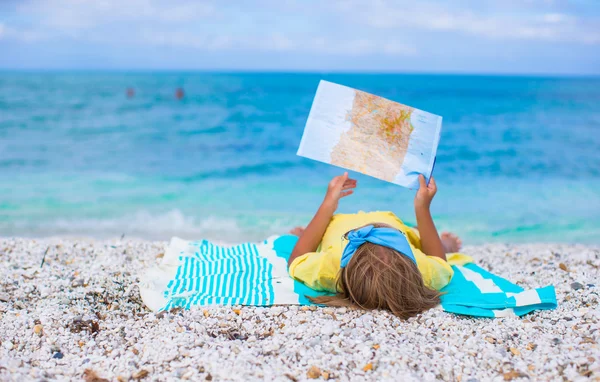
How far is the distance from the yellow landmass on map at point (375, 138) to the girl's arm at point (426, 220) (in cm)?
25

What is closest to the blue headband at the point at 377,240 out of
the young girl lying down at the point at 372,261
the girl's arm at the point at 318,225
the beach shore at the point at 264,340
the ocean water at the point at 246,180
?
the young girl lying down at the point at 372,261

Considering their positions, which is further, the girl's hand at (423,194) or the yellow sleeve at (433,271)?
the girl's hand at (423,194)

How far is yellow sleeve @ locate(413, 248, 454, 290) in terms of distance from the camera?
376 cm

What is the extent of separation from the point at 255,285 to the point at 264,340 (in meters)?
0.93

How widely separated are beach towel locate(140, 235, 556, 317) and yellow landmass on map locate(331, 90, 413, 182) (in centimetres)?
102

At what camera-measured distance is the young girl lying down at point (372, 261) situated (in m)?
3.38

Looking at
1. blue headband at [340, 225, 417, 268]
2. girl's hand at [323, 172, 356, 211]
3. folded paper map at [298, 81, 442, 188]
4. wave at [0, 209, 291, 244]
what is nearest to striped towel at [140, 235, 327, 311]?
blue headband at [340, 225, 417, 268]

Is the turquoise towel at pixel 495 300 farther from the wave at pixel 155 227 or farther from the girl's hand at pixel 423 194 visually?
the wave at pixel 155 227

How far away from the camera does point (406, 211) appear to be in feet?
27.3

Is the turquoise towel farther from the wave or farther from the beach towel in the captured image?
the wave

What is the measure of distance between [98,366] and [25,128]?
53.1ft

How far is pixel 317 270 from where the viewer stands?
381 centimetres

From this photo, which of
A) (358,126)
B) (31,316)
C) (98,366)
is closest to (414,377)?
(98,366)

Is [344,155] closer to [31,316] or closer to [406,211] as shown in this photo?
[31,316]
